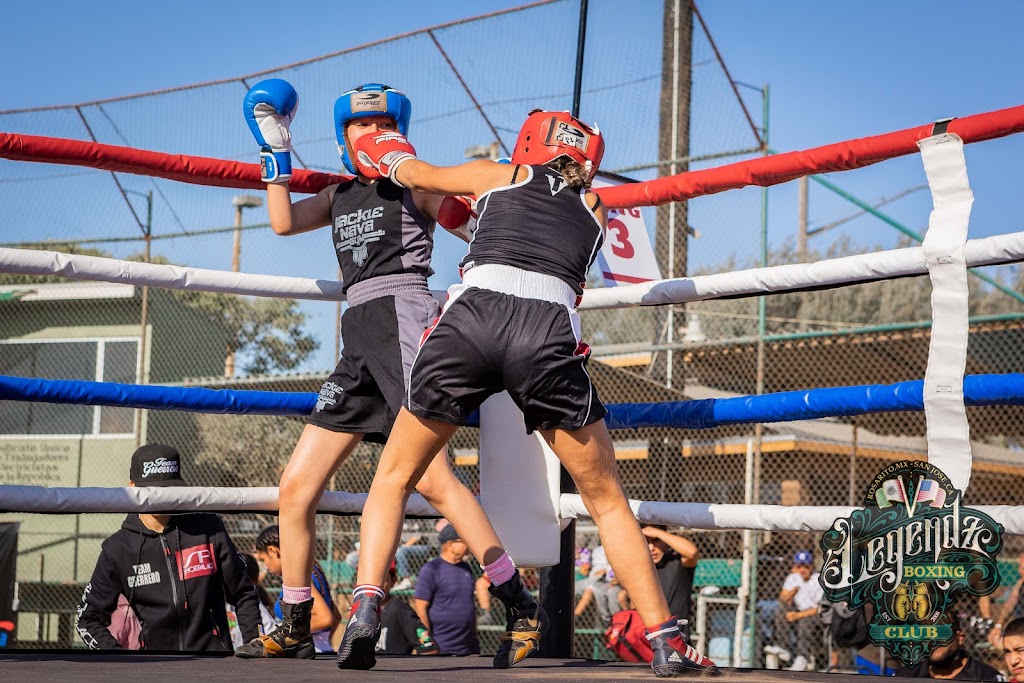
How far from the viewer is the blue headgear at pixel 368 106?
3.31 m

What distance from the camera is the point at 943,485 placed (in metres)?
2.54

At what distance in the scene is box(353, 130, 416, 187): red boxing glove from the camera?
2.93 metres

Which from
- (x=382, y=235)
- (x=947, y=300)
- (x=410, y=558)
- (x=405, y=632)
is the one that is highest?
(x=382, y=235)

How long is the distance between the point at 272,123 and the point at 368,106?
299mm

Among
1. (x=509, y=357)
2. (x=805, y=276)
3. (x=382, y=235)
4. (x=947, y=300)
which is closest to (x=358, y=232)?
(x=382, y=235)

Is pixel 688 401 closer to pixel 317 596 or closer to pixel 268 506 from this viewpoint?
pixel 268 506

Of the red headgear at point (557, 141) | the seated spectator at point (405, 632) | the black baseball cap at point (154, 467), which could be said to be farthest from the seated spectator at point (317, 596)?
the red headgear at point (557, 141)

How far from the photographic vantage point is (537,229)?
269 centimetres

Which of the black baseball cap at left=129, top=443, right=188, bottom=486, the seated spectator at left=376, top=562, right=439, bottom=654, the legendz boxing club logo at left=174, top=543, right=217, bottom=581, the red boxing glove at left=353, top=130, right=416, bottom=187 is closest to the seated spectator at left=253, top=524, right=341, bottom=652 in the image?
the seated spectator at left=376, top=562, right=439, bottom=654

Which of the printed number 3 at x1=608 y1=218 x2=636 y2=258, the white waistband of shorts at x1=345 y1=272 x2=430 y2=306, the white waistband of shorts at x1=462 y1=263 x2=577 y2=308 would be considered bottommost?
the white waistband of shorts at x1=462 y1=263 x2=577 y2=308

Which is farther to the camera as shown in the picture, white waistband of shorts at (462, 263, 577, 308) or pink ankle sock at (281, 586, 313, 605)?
pink ankle sock at (281, 586, 313, 605)

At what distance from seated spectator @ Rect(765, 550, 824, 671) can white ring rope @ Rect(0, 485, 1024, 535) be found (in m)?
6.22

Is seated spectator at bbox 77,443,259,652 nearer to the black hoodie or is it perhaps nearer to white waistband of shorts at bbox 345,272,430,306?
the black hoodie

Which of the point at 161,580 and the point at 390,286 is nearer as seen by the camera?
the point at 390,286
